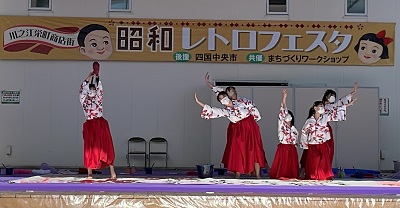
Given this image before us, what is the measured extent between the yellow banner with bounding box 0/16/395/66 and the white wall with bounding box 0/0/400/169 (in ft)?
0.49

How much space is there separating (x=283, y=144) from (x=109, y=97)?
15.1 ft

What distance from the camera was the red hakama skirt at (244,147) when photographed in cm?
787

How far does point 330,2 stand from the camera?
11.5m

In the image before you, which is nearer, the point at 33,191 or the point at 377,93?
the point at 33,191

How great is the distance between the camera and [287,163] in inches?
307

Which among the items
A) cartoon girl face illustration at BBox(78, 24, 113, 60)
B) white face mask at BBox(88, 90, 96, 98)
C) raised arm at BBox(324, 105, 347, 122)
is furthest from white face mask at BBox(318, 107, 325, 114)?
cartoon girl face illustration at BBox(78, 24, 113, 60)

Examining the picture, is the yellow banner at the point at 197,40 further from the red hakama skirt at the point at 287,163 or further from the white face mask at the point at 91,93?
the white face mask at the point at 91,93

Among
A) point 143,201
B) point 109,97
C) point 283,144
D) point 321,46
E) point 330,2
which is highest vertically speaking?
point 330,2

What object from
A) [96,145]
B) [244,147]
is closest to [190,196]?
[96,145]

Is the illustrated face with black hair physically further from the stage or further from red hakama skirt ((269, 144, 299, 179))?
the stage

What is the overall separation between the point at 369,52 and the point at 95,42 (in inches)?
204

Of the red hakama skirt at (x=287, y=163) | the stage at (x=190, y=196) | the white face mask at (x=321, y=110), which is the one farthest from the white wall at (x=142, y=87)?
the stage at (x=190, y=196)

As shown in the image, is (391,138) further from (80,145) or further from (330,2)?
(80,145)

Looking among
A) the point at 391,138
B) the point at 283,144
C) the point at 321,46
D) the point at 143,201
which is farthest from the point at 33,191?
the point at 391,138
